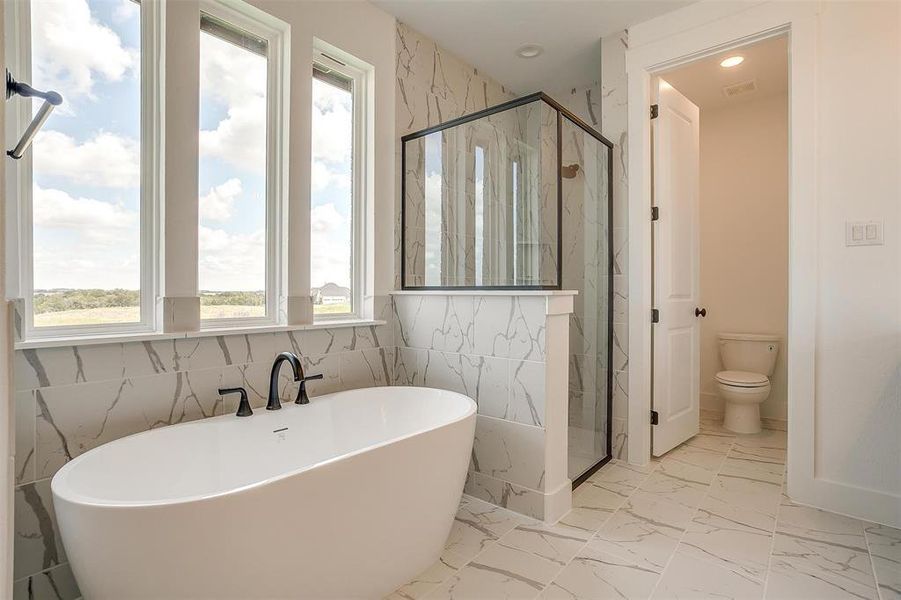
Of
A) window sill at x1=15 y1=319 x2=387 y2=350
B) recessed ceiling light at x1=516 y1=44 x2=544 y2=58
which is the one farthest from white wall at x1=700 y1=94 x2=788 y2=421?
window sill at x1=15 y1=319 x2=387 y2=350

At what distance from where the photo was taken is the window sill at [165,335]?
1571 millimetres

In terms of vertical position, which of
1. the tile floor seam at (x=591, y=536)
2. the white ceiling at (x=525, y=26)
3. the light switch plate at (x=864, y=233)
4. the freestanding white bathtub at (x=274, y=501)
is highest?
the white ceiling at (x=525, y=26)

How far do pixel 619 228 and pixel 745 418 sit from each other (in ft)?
5.93

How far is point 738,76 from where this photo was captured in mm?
3385

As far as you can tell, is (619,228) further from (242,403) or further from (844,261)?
(242,403)

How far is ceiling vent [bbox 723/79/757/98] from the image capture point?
350cm

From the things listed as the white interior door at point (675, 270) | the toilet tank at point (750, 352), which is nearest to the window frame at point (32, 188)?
the white interior door at point (675, 270)

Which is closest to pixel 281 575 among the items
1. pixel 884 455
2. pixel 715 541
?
pixel 715 541

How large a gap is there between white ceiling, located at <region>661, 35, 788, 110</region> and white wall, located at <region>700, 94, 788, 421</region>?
16cm

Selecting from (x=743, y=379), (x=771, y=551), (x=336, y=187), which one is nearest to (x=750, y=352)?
(x=743, y=379)

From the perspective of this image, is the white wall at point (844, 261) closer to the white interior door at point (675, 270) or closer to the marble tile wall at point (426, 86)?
the white interior door at point (675, 270)

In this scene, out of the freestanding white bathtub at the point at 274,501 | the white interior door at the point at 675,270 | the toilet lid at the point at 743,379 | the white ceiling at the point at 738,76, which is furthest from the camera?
the toilet lid at the point at 743,379

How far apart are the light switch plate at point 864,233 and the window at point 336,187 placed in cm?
247

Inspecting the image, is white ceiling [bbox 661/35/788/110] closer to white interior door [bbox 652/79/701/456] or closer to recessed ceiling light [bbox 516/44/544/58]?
white interior door [bbox 652/79/701/456]
